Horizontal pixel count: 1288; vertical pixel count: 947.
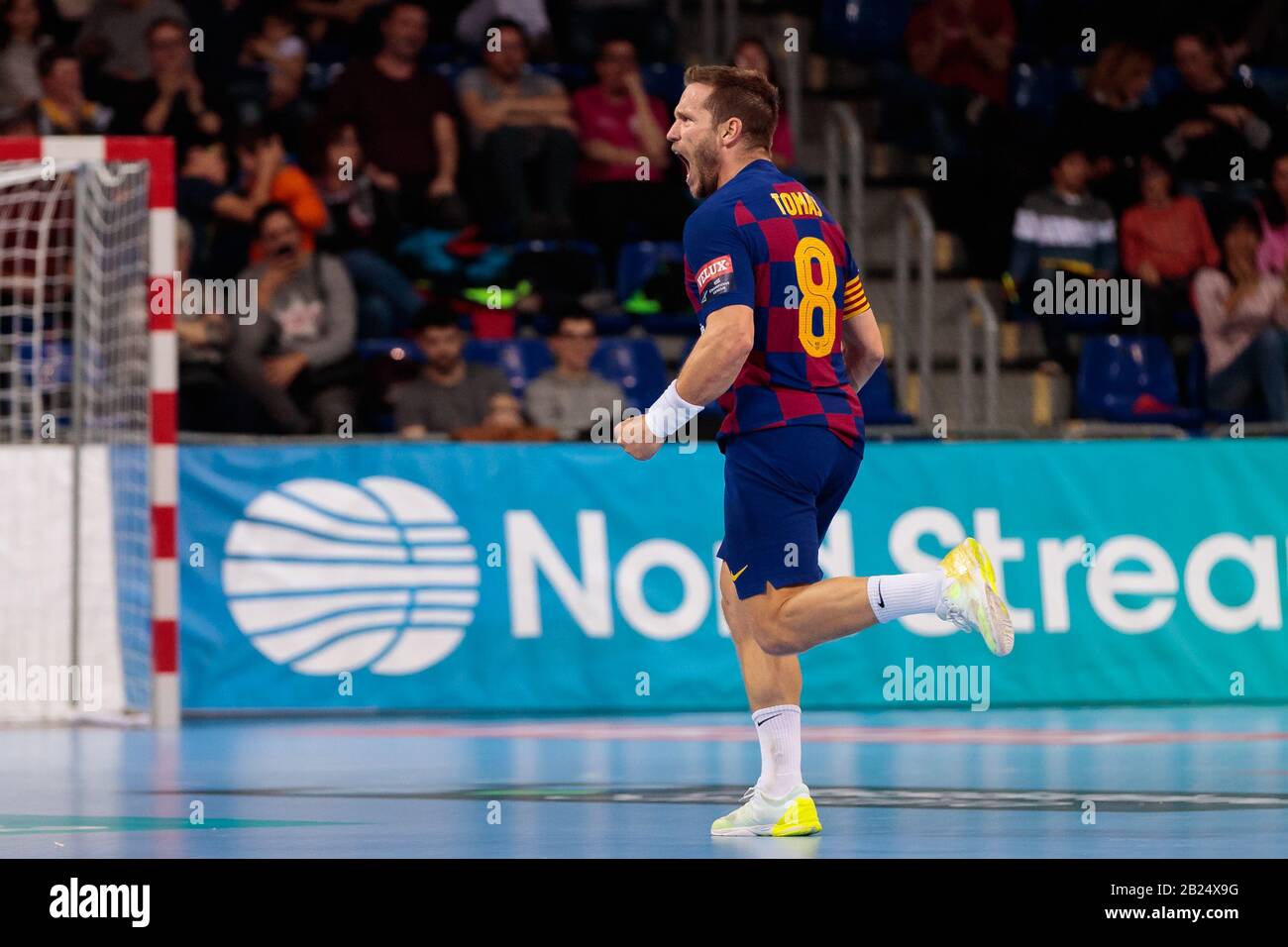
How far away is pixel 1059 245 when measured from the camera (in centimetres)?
1727

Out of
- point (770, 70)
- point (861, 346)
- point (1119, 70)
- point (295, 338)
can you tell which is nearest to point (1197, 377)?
point (1119, 70)

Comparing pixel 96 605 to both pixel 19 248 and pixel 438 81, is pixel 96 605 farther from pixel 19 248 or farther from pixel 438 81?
pixel 438 81

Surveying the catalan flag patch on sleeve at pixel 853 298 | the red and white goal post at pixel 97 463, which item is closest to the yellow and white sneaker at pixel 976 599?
the catalan flag patch on sleeve at pixel 853 298

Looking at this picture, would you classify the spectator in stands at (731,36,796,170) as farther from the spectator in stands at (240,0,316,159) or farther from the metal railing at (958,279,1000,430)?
the spectator in stands at (240,0,316,159)

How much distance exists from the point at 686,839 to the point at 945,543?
6.40 meters

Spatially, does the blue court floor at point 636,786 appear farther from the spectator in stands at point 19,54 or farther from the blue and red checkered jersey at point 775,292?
the spectator in stands at point 19,54

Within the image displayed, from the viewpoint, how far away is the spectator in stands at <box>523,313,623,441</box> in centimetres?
1500

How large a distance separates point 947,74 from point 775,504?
40.3 ft

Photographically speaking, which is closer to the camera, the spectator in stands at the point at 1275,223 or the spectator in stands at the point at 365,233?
the spectator in stands at the point at 365,233

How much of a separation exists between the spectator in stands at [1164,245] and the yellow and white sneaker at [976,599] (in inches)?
419

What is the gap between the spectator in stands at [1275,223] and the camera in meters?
17.7

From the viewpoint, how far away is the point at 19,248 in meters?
13.7

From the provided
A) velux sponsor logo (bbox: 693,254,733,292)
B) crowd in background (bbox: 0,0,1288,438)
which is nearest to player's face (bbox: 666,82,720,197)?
velux sponsor logo (bbox: 693,254,733,292)
